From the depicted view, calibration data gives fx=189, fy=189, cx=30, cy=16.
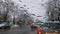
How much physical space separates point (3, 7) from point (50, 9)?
15.1 metres

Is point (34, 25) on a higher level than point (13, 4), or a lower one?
lower

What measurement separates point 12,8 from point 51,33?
49.2 metres

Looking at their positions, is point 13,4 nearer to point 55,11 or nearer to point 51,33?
point 55,11

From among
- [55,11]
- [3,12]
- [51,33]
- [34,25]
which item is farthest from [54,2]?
[51,33]

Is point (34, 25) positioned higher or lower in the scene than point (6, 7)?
lower

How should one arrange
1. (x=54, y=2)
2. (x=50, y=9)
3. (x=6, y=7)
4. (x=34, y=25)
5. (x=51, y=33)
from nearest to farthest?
(x=51, y=33), (x=34, y=25), (x=54, y=2), (x=50, y=9), (x=6, y=7)

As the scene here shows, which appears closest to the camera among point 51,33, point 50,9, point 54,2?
point 51,33

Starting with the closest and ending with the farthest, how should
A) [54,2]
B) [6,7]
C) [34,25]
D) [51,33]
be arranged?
[51,33], [34,25], [54,2], [6,7]

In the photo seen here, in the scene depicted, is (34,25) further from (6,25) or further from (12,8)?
(12,8)

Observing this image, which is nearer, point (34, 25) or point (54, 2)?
point (34, 25)

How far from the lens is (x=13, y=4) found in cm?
6269

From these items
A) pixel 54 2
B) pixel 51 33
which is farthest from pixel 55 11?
pixel 51 33

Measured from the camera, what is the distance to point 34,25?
4088cm

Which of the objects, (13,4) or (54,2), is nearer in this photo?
(54,2)
